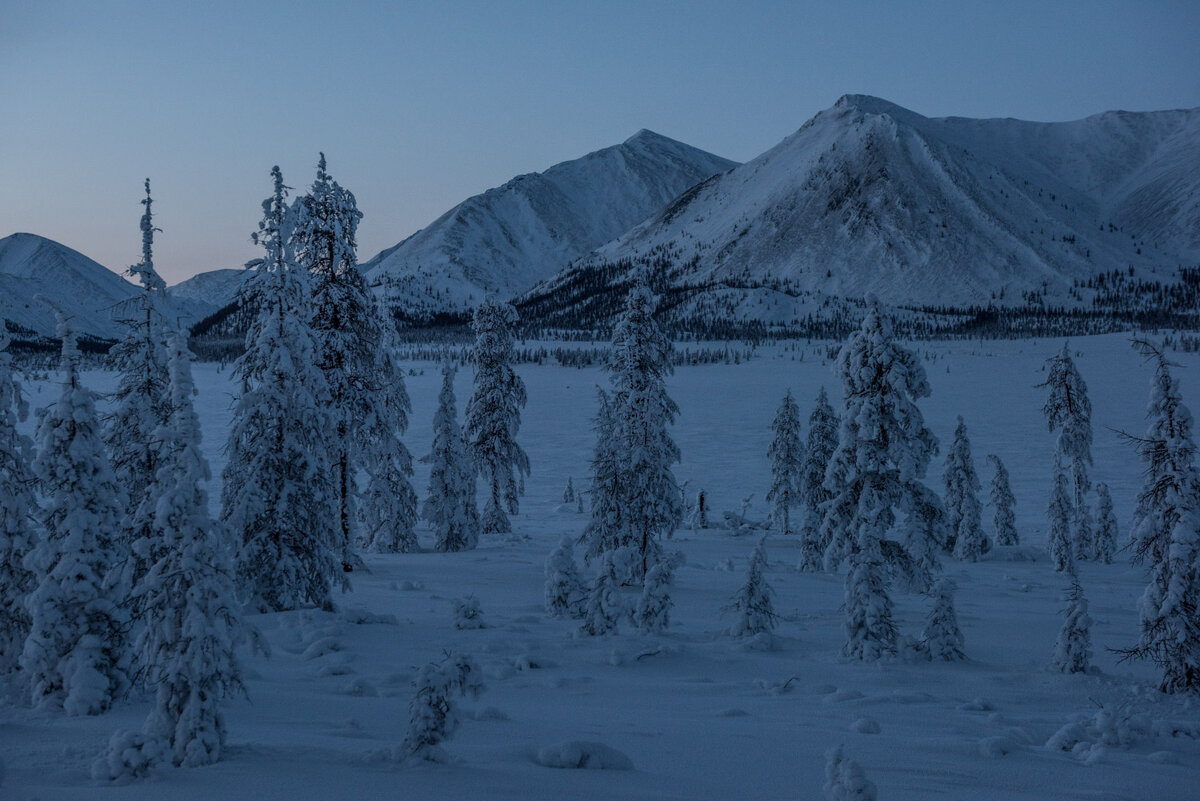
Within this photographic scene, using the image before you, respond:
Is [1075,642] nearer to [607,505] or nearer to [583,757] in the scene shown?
[607,505]

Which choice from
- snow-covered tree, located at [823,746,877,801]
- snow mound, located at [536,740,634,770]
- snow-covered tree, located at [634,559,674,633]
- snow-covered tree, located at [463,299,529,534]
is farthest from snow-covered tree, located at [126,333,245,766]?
snow-covered tree, located at [463,299,529,534]

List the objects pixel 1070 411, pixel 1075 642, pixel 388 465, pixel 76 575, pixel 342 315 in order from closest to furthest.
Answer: pixel 76 575 → pixel 1075 642 → pixel 342 315 → pixel 388 465 → pixel 1070 411

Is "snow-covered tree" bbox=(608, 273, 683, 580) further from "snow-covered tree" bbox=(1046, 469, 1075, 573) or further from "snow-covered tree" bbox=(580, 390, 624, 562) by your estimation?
"snow-covered tree" bbox=(1046, 469, 1075, 573)

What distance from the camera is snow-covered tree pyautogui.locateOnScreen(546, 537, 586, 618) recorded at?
19.1 m

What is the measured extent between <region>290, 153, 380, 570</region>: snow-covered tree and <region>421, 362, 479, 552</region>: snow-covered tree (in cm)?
838

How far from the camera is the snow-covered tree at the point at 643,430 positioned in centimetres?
2347

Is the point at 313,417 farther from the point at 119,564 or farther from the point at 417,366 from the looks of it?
the point at 417,366

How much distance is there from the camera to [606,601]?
17406mm

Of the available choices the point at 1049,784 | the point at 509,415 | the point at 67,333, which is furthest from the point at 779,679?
the point at 509,415

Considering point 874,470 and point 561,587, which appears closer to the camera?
point 874,470

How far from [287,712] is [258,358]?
842cm

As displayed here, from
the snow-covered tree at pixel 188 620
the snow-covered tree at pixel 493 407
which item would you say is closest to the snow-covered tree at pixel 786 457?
the snow-covered tree at pixel 493 407

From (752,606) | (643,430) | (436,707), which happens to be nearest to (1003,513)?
(643,430)

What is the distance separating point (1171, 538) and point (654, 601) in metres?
9.94
